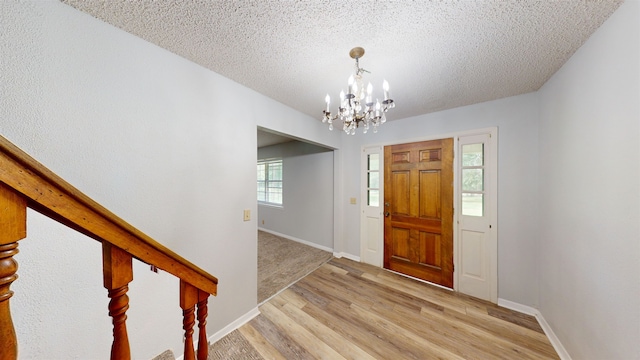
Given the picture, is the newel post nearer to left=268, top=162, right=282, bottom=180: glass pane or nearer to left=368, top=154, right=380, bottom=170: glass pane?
left=368, top=154, right=380, bottom=170: glass pane

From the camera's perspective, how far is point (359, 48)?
58.2 inches

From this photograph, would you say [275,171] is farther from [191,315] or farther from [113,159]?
[191,315]

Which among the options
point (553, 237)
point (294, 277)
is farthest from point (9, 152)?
point (553, 237)

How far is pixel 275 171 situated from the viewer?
5.25 metres

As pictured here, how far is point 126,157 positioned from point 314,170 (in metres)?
3.07

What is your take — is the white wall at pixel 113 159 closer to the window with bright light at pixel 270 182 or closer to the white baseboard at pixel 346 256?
the white baseboard at pixel 346 256

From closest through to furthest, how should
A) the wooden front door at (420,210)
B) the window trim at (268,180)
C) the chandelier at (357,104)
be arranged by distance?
the chandelier at (357,104), the wooden front door at (420,210), the window trim at (268,180)

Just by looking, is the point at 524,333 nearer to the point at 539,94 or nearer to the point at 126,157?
the point at 539,94

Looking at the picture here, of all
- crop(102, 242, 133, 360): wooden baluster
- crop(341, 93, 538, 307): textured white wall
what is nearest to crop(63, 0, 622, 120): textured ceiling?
crop(341, 93, 538, 307): textured white wall

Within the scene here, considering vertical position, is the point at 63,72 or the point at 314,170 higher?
the point at 63,72

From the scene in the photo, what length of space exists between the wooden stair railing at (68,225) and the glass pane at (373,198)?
2.89 metres

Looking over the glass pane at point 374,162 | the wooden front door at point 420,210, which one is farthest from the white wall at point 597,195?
the glass pane at point 374,162

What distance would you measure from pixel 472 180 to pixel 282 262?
3031 mm

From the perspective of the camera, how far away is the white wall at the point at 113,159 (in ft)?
3.50
